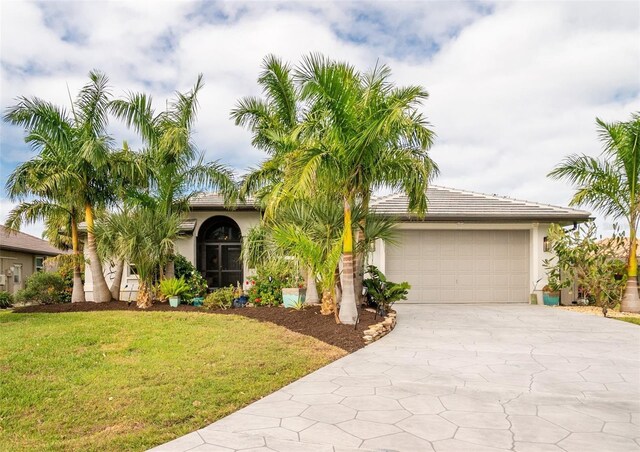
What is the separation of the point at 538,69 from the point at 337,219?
734 centimetres

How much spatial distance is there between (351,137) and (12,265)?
71.4 ft

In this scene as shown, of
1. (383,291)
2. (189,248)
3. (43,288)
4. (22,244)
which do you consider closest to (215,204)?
(189,248)

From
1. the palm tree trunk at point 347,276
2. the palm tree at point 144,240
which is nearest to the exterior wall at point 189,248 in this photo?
the palm tree at point 144,240

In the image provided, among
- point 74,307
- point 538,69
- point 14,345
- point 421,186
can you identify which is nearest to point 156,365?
point 14,345

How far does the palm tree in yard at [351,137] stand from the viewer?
8.01 meters

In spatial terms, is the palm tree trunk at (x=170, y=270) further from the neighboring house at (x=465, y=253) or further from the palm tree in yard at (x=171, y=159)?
the neighboring house at (x=465, y=253)

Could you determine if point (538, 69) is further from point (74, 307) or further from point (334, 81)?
point (74, 307)

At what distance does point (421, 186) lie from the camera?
9336 mm

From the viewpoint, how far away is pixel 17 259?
22.9m

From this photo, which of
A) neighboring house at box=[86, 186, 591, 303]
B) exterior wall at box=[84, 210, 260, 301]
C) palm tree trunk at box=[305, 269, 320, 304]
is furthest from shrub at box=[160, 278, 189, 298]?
palm tree trunk at box=[305, 269, 320, 304]

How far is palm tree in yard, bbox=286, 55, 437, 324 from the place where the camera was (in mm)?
8008

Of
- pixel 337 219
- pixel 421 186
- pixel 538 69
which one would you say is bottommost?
pixel 337 219

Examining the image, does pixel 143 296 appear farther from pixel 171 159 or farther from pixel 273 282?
pixel 171 159

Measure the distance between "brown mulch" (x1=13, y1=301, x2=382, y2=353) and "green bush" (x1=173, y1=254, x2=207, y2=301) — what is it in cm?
62
